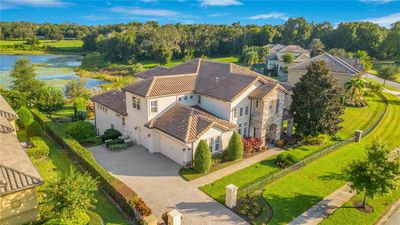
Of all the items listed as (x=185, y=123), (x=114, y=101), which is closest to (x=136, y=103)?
(x=114, y=101)

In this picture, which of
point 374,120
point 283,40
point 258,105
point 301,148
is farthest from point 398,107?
point 283,40

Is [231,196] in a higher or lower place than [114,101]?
lower

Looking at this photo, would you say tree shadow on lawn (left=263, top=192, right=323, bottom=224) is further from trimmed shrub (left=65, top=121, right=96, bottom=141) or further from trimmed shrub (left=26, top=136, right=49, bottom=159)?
trimmed shrub (left=65, top=121, right=96, bottom=141)

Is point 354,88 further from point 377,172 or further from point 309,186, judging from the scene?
point 377,172

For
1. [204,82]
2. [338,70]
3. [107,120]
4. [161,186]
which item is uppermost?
[338,70]

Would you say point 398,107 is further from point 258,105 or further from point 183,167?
point 183,167

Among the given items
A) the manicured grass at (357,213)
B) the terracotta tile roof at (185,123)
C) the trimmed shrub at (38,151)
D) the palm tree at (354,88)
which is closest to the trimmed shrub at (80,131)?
the trimmed shrub at (38,151)

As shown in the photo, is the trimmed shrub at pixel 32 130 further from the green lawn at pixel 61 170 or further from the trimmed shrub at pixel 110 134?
the trimmed shrub at pixel 110 134
